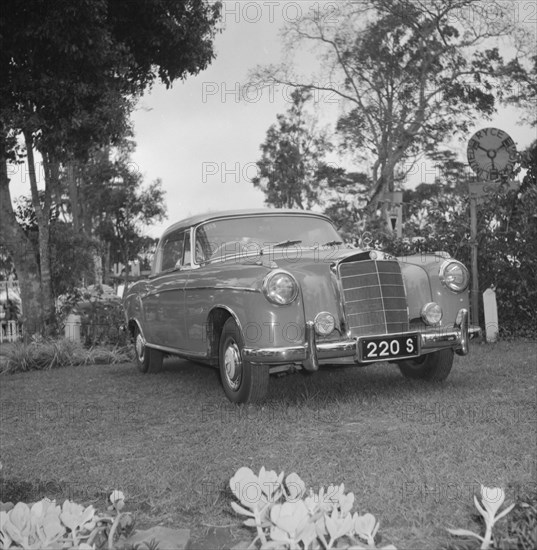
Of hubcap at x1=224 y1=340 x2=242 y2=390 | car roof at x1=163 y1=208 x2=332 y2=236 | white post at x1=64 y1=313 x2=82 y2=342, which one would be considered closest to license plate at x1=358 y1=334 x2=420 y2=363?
hubcap at x1=224 y1=340 x2=242 y2=390

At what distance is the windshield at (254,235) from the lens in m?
6.91

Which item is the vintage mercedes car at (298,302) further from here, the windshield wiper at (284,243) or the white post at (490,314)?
the white post at (490,314)

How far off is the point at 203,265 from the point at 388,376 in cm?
226

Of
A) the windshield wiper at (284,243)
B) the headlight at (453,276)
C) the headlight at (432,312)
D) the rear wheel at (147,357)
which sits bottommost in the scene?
the rear wheel at (147,357)

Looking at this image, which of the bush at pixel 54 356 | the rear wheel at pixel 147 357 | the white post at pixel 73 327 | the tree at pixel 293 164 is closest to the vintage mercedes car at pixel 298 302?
the rear wheel at pixel 147 357

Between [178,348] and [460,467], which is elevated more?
[178,348]

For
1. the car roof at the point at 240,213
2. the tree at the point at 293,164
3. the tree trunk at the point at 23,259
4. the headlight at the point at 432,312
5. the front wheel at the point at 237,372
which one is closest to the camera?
the front wheel at the point at 237,372

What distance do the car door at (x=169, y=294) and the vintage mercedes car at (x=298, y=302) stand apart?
0.09ft

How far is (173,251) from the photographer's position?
306 inches

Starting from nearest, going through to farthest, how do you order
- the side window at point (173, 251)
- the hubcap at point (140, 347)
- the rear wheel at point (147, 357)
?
the side window at point (173, 251) → the rear wheel at point (147, 357) → the hubcap at point (140, 347)

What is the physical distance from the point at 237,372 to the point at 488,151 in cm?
506

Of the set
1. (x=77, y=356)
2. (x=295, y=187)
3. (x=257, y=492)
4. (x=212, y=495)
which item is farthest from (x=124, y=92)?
(x=295, y=187)

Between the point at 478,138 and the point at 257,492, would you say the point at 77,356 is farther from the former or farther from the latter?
the point at 257,492

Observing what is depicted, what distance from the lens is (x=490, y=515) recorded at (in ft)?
6.58
